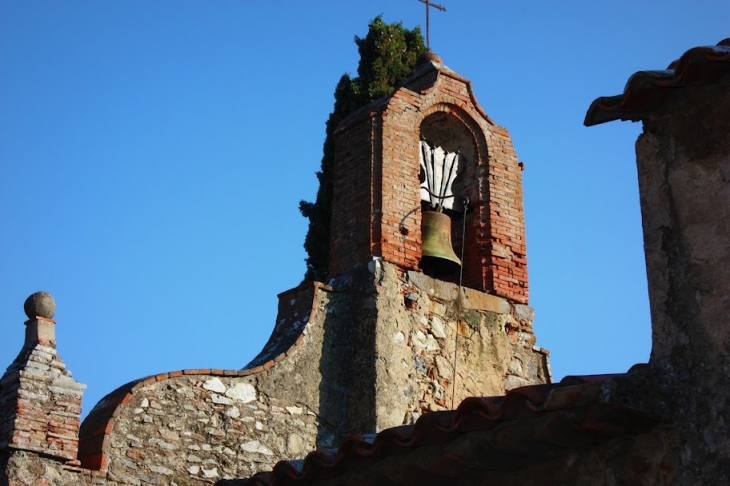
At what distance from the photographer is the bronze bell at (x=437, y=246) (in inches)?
363

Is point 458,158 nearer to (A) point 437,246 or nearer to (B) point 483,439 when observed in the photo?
(A) point 437,246

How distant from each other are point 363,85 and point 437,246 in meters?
3.21

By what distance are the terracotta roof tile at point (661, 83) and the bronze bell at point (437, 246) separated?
12.5 feet

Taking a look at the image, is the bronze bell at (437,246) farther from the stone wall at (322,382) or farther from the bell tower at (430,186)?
the stone wall at (322,382)

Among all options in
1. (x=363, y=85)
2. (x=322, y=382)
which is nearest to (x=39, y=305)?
(x=322, y=382)

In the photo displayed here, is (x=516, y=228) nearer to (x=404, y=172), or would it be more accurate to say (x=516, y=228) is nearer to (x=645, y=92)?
(x=404, y=172)

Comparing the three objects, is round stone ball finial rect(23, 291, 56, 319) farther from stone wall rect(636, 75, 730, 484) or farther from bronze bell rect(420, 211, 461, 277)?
stone wall rect(636, 75, 730, 484)

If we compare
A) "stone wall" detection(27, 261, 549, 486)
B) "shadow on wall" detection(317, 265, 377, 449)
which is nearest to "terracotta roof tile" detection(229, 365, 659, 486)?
"stone wall" detection(27, 261, 549, 486)

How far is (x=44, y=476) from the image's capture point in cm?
697

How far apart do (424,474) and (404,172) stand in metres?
3.89

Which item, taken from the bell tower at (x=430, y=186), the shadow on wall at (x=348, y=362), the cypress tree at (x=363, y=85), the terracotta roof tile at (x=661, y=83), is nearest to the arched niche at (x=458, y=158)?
the bell tower at (x=430, y=186)

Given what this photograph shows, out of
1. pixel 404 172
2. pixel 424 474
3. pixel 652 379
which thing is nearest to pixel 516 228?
pixel 404 172

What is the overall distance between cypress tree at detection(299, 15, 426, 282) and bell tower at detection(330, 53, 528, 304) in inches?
64.4

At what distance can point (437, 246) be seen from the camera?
927 centimetres
